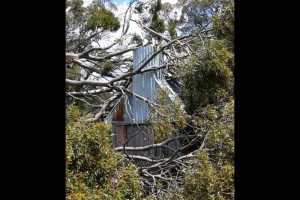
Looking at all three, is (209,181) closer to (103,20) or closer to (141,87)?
(141,87)

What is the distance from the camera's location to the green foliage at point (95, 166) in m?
5.50

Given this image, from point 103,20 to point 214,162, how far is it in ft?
14.3

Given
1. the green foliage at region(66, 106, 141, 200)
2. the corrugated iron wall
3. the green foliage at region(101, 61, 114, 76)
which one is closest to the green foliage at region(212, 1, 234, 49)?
the corrugated iron wall

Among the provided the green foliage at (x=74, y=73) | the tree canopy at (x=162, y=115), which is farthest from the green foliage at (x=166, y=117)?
the green foliage at (x=74, y=73)

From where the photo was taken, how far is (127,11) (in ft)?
34.3

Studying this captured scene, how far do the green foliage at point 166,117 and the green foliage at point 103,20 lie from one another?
9.17 ft

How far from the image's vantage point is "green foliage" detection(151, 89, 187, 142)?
22.9ft

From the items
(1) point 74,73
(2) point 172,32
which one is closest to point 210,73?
(2) point 172,32

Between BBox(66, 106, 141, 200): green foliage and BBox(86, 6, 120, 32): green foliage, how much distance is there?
391 centimetres

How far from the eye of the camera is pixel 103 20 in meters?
9.59
